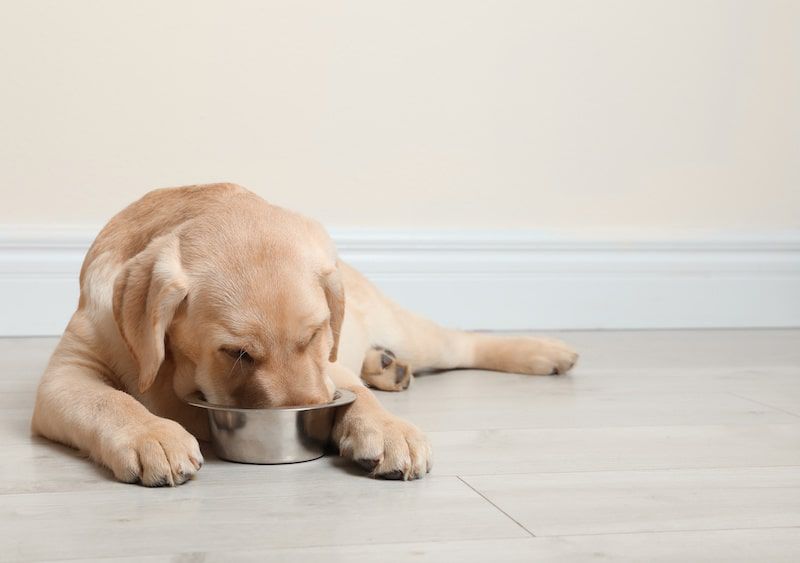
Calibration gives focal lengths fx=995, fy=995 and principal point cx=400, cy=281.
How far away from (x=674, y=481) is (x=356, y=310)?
3.94 ft

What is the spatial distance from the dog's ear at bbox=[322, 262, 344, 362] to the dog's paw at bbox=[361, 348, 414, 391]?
724 millimetres

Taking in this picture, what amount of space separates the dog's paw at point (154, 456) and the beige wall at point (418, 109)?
2193 millimetres

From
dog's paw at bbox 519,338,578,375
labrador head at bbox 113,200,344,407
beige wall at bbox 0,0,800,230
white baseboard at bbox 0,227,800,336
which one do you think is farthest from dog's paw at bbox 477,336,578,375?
labrador head at bbox 113,200,344,407

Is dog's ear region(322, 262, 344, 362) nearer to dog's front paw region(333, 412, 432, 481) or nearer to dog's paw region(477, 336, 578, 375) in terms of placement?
dog's front paw region(333, 412, 432, 481)

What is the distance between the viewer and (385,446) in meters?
1.87

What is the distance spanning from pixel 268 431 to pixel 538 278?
8.06 feet

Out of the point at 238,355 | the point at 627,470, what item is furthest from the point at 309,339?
the point at 627,470

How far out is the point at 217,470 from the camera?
6.18 ft

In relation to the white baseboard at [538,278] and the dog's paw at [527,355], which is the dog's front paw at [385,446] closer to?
the dog's paw at [527,355]

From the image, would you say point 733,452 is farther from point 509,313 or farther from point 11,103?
point 11,103

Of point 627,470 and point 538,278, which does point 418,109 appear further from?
point 627,470

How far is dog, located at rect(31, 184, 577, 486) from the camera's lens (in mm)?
1845

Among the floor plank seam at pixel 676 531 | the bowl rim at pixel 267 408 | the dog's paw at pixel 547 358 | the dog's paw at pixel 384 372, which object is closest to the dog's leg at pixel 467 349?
the dog's paw at pixel 547 358

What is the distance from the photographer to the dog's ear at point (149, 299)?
1.88 m
